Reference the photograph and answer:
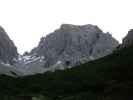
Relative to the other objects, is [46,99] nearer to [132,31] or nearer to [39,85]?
[39,85]

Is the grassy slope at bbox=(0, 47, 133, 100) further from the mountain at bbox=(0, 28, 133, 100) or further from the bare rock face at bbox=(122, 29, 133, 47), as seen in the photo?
the bare rock face at bbox=(122, 29, 133, 47)

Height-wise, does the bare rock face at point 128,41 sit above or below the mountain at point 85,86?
above

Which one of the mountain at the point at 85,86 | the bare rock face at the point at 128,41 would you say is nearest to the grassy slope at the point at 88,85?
the mountain at the point at 85,86

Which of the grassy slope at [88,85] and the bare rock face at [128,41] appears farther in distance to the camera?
the bare rock face at [128,41]

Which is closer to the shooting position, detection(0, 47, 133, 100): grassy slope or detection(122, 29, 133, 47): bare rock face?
detection(0, 47, 133, 100): grassy slope

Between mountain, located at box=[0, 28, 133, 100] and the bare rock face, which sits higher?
the bare rock face

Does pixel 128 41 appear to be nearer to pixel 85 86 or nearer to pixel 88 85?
pixel 88 85

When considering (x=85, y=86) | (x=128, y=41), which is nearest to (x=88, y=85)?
(x=85, y=86)

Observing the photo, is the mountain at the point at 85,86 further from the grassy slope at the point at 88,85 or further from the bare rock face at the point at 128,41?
the bare rock face at the point at 128,41

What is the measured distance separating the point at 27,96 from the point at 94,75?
1967cm

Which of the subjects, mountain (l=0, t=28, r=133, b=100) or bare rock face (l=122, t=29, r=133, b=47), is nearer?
mountain (l=0, t=28, r=133, b=100)

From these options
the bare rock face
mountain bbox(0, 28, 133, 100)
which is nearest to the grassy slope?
mountain bbox(0, 28, 133, 100)

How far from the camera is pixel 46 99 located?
50781 mm

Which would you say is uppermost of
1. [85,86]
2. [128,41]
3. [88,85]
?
[128,41]
